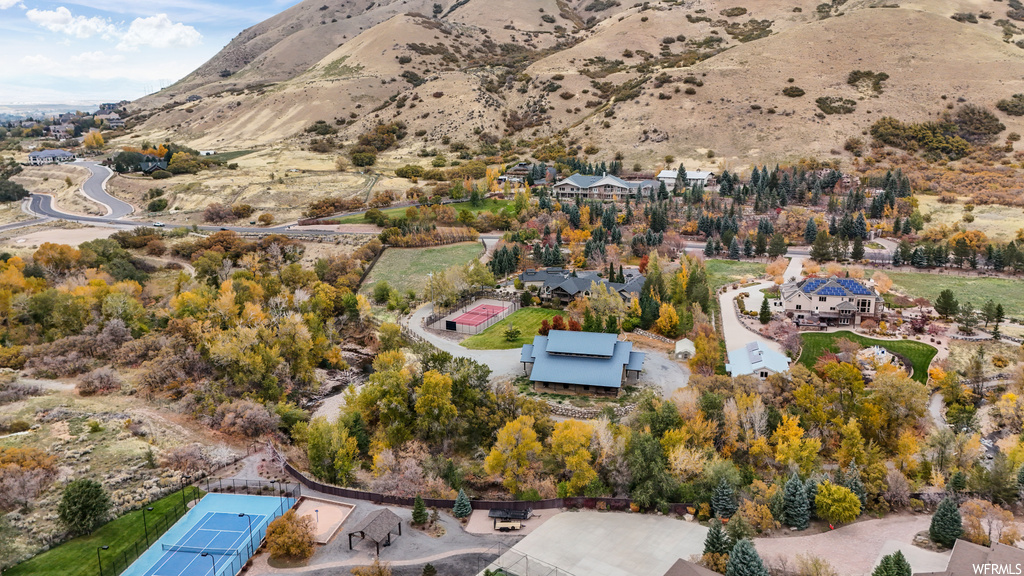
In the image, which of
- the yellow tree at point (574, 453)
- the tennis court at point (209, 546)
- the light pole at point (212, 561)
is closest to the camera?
the light pole at point (212, 561)

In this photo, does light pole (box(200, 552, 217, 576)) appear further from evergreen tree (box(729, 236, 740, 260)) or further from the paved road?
the paved road

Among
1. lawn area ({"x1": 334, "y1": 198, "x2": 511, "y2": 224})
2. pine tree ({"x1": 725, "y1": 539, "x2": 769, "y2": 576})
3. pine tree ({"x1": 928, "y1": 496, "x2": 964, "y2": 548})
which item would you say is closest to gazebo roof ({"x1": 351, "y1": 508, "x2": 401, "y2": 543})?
pine tree ({"x1": 725, "y1": 539, "x2": 769, "y2": 576})

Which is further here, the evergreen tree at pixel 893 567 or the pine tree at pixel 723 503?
the pine tree at pixel 723 503

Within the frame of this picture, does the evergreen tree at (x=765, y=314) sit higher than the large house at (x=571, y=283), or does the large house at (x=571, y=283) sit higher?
the large house at (x=571, y=283)

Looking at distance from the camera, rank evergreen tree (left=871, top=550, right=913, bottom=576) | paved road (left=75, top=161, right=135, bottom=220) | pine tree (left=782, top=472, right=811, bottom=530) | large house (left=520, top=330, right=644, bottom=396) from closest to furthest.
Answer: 1. evergreen tree (left=871, top=550, right=913, bottom=576)
2. pine tree (left=782, top=472, right=811, bottom=530)
3. large house (left=520, top=330, right=644, bottom=396)
4. paved road (left=75, top=161, right=135, bottom=220)

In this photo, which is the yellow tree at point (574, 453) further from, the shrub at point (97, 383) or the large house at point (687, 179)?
the large house at point (687, 179)

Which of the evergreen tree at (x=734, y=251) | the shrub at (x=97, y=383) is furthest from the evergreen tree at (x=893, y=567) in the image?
the evergreen tree at (x=734, y=251)
